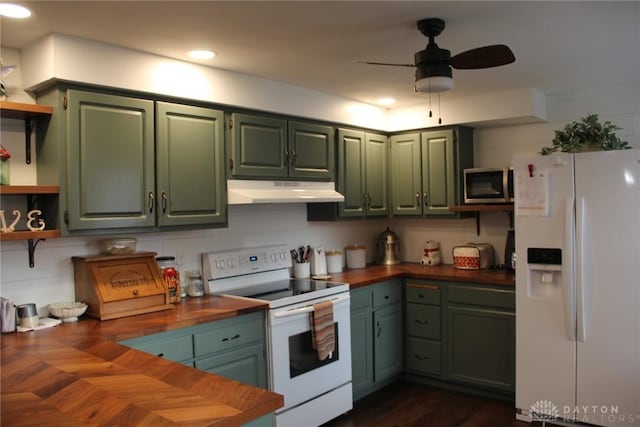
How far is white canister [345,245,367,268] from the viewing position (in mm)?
4539

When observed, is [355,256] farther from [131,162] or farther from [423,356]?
[131,162]

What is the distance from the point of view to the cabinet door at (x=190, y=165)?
2951mm

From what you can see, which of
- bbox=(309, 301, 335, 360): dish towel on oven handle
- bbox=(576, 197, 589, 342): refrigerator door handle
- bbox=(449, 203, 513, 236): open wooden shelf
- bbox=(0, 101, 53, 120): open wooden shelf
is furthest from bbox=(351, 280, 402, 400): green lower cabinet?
bbox=(0, 101, 53, 120): open wooden shelf

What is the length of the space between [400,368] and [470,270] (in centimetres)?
97

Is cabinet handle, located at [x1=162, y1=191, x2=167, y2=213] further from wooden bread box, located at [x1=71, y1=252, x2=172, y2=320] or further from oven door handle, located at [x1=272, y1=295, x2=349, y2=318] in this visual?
oven door handle, located at [x1=272, y1=295, x2=349, y2=318]

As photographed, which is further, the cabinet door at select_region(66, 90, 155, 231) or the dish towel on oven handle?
the dish towel on oven handle

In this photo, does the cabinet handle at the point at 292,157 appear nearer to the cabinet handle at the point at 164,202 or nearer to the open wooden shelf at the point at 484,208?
the cabinet handle at the point at 164,202

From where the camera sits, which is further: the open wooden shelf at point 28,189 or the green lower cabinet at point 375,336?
the green lower cabinet at point 375,336

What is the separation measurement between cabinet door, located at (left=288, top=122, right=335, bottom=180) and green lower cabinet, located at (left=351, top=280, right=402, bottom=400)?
93cm

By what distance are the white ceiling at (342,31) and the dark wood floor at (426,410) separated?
2.29 m

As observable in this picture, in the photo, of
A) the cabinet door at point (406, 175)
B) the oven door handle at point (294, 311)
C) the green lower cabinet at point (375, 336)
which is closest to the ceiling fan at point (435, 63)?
the oven door handle at point (294, 311)

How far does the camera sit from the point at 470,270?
4.19 m

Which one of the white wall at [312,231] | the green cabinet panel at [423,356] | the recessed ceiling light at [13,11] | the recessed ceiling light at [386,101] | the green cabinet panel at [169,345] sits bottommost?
the green cabinet panel at [423,356]

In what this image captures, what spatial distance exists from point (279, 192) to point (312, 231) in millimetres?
842
